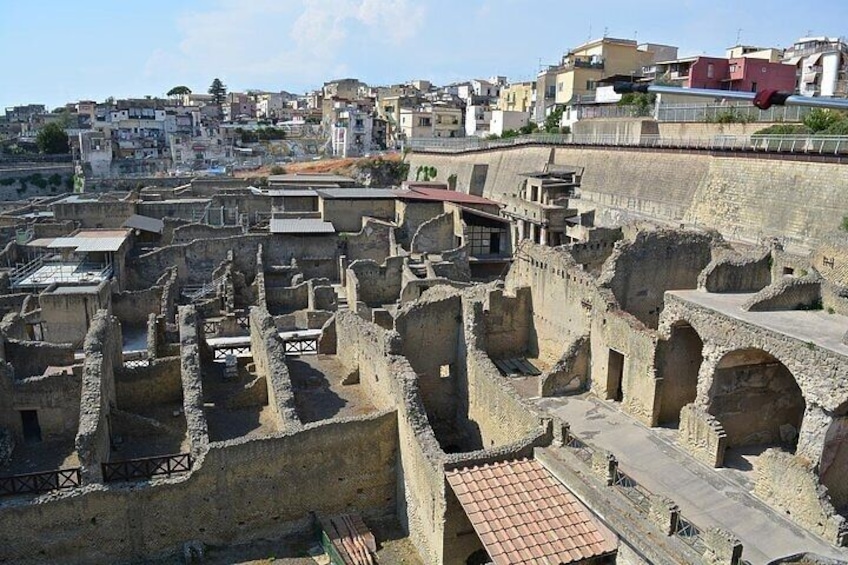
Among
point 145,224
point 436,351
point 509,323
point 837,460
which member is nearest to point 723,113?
point 509,323

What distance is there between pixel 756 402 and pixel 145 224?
33374 millimetres

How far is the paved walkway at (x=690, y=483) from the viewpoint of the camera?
11086 mm

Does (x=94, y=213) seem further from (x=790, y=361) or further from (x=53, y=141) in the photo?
(x=53, y=141)

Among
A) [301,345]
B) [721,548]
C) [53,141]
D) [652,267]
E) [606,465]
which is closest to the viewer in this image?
[721,548]

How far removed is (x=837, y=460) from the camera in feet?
42.2

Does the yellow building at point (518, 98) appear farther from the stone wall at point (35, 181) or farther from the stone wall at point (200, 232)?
the stone wall at point (35, 181)

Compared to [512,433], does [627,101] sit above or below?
above

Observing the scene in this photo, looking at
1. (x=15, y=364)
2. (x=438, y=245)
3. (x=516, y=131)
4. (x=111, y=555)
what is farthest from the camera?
(x=516, y=131)

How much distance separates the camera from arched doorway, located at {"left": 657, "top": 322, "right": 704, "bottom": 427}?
1566 centimetres

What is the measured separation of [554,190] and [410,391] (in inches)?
1115

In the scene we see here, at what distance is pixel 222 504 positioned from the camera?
1319 cm

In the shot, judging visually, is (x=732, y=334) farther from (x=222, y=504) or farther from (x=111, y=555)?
(x=111, y=555)

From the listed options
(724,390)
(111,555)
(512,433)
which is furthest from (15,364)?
(724,390)

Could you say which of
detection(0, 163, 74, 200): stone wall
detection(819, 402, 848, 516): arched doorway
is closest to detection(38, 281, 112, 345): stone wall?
detection(819, 402, 848, 516): arched doorway
